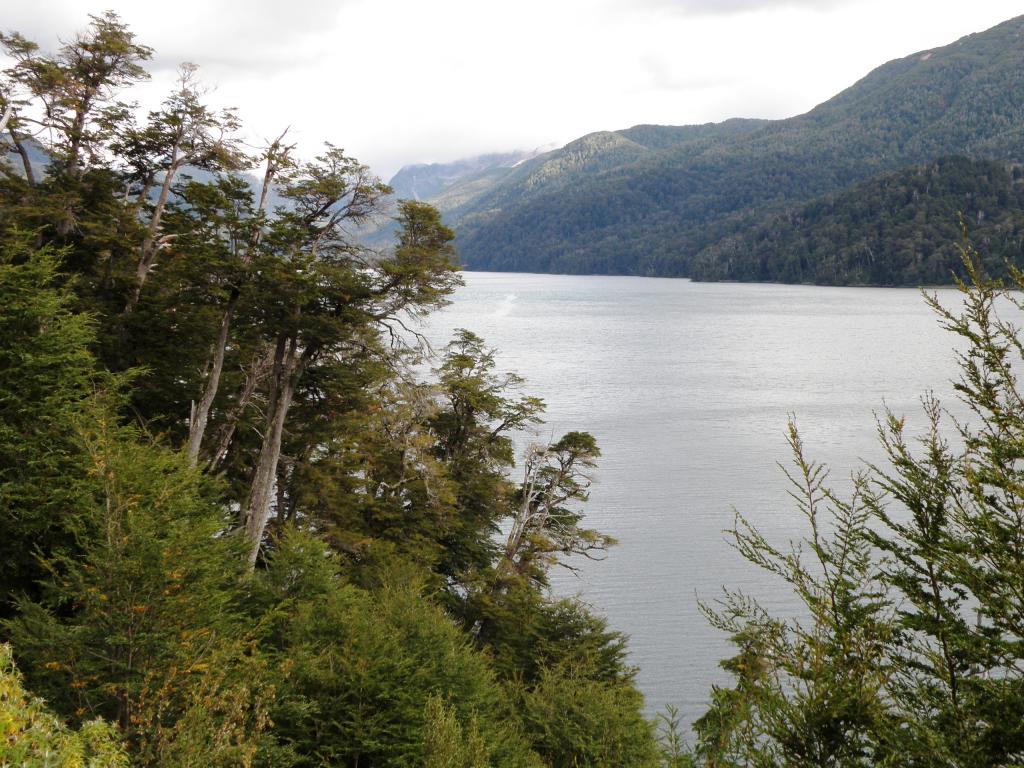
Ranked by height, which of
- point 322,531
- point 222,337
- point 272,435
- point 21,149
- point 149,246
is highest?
point 21,149

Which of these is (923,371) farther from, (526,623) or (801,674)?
(801,674)

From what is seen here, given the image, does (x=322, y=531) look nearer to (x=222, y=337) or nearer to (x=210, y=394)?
(x=210, y=394)

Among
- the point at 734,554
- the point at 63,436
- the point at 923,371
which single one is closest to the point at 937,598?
the point at 63,436

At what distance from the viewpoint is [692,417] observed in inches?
2453

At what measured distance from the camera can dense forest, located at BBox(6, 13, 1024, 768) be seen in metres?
7.86

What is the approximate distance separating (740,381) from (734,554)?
4352 cm

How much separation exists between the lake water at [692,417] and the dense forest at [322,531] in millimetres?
4568

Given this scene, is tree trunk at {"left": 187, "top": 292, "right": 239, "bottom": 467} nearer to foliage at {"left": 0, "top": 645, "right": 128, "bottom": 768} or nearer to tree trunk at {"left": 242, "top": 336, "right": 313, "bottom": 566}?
tree trunk at {"left": 242, "top": 336, "right": 313, "bottom": 566}

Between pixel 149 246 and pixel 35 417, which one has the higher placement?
pixel 149 246

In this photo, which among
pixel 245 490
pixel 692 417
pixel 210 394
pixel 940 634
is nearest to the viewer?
pixel 940 634

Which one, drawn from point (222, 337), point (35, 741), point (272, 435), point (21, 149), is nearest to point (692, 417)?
point (272, 435)

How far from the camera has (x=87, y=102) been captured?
72.2 ft

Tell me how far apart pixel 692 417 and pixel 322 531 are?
144ft

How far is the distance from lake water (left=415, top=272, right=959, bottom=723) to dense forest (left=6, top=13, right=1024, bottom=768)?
457 centimetres
